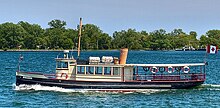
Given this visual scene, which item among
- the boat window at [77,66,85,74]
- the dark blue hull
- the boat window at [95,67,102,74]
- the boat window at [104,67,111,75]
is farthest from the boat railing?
the boat window at [77,66,85,74]

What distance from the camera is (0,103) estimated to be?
46562 mm

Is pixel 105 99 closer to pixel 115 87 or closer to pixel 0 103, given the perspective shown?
pixel 115 87

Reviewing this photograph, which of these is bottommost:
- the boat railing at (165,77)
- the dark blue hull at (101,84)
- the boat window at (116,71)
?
the dark blue hull at (101,84)

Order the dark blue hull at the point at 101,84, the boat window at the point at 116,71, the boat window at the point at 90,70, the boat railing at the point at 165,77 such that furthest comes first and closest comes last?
the boat railing at the point at 165,77 < the boat window at the point at 116,71 < the boat window at the point at 90,70 < the dark blue hull at the point at 101,84

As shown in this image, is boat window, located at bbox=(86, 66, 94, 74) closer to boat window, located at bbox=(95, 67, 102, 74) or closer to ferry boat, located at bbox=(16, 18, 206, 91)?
ferry boat, located at bbox=(16, 18, 206, 91)

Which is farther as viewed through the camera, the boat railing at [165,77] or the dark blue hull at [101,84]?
the boat railing at [165,77]

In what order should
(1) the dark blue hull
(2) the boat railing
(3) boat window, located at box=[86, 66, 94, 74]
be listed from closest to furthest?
(1) the dark blue hull, (3) boat window, located at box=[86, 66, 94, 74], (2) the boat railing

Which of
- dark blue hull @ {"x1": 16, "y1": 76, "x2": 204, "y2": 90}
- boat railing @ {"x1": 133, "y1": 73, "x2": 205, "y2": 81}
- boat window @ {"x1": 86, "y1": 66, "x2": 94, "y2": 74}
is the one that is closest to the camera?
dark blue hull @ {"x1": 16, "y1": 76, "x2": 204, "y2": 90}

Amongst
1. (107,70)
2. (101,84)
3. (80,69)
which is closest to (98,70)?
(107,70)

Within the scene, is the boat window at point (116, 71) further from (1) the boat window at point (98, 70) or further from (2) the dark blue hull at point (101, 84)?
(1) the boat window at point (98, 70)

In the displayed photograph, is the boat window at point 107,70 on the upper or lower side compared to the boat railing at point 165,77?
upper

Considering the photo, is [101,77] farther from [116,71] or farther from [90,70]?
[116,71]

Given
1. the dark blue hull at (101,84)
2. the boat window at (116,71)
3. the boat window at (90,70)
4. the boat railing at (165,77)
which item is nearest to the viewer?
the dark blue hull at (101,84)

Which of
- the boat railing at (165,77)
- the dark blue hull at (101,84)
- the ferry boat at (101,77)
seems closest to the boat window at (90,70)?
the ferry boat at (101,77)
